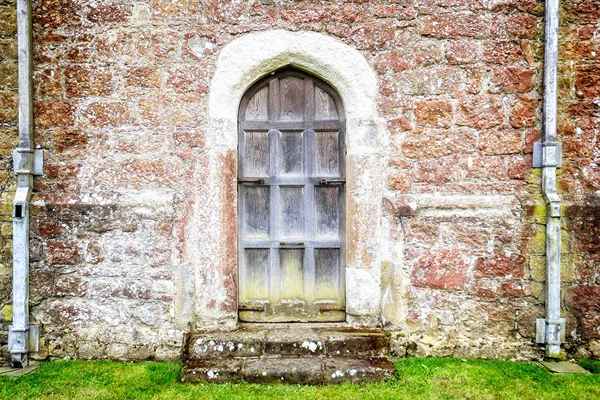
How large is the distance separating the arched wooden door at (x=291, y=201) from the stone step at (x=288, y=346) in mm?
331

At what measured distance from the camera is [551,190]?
12.4 feet

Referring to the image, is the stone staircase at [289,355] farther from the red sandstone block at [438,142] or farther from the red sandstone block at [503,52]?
the red sandstone block at [503,52]

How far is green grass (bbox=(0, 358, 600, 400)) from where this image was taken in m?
3.22

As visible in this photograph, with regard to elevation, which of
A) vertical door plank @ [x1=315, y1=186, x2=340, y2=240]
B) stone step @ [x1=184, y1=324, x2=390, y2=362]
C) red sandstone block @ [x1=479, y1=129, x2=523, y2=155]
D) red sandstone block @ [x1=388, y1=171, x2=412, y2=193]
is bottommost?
stone step @ [x1=184, y1=324, x2=390, y2=362]

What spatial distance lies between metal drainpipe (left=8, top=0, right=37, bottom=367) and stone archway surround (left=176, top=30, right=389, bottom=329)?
4.16 ft

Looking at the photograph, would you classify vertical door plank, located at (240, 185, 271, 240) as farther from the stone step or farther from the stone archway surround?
the stone step

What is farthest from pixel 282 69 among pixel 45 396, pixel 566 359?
pixel 566 359

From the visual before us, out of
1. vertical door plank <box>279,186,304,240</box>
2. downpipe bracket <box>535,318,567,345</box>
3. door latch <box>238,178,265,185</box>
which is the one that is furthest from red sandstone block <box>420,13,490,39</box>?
downpipe bracket <box>535,318,567,345</box>

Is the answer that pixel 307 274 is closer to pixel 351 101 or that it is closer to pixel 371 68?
pixel 351 101

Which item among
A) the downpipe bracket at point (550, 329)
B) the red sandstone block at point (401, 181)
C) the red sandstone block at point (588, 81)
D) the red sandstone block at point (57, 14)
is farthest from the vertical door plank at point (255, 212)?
the red sandstone block at point (588, 81)

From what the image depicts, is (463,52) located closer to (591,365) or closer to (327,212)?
(327,212)

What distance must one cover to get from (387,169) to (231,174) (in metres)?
1.29

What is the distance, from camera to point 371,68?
3.83 metres

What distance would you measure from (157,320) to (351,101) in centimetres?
242
